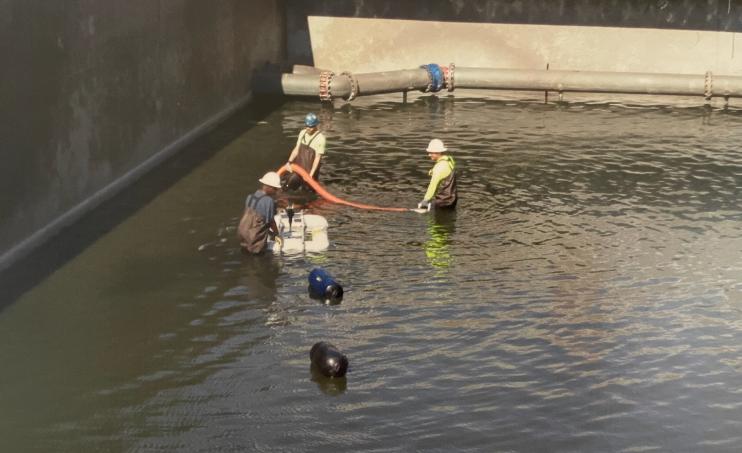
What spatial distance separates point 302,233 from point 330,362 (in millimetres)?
5752

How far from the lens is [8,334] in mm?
16406

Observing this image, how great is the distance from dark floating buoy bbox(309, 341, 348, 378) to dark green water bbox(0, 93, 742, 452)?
0.18m

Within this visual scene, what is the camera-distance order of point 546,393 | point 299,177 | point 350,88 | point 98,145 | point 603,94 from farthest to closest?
point 603,94 → point 350,88 → point 299,177 → point 98,145 → point 546,393

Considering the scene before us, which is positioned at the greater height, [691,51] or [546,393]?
[691,51]

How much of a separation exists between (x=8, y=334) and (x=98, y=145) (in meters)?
7.22

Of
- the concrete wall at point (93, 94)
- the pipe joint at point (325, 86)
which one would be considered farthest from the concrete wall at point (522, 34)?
the concrete wall at point (93, 94)

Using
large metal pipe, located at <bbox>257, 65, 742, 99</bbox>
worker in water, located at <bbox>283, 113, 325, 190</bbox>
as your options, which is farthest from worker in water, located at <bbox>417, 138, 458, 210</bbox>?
large metal pipe, located at <bbox>257, 65, 742, 99</bbox>

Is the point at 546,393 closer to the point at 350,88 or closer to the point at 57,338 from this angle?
the point at 57,338

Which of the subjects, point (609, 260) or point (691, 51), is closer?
point (609, 260)

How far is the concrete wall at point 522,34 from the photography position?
35844mm

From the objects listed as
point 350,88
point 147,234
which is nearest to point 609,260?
point 147,234

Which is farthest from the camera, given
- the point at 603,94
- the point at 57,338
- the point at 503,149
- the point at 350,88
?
the point at 603,94

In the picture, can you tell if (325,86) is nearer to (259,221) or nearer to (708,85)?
(708,85)

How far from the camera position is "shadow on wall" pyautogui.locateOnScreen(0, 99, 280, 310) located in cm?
1858
